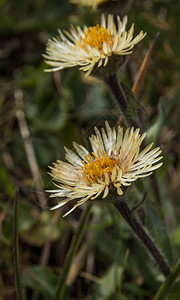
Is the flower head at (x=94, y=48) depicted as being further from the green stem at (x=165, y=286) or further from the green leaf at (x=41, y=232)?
the green leaf at (x=41, y=232)

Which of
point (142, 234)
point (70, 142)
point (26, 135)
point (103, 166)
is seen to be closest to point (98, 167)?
point (103, 166)

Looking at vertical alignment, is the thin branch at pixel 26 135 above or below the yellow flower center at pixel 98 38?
above

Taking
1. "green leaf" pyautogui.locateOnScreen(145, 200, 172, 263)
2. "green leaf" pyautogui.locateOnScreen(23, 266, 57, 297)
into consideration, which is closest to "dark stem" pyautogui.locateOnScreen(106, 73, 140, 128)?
"green leaf" pyautogui.locateOnScreen(145, 200, 172, 263)

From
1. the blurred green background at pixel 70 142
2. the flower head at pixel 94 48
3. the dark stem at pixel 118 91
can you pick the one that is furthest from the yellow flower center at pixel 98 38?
the blurred green background at pixel 70 142

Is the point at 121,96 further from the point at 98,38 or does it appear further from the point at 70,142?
the point at 70,142

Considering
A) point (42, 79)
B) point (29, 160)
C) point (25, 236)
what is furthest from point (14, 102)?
point (25, 236)

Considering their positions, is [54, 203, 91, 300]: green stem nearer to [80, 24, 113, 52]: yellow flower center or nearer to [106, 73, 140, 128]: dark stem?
[106, 73, 140, 128]: dark stem

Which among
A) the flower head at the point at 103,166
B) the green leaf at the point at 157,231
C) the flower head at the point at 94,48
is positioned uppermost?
the flower head at the point at 94,48
